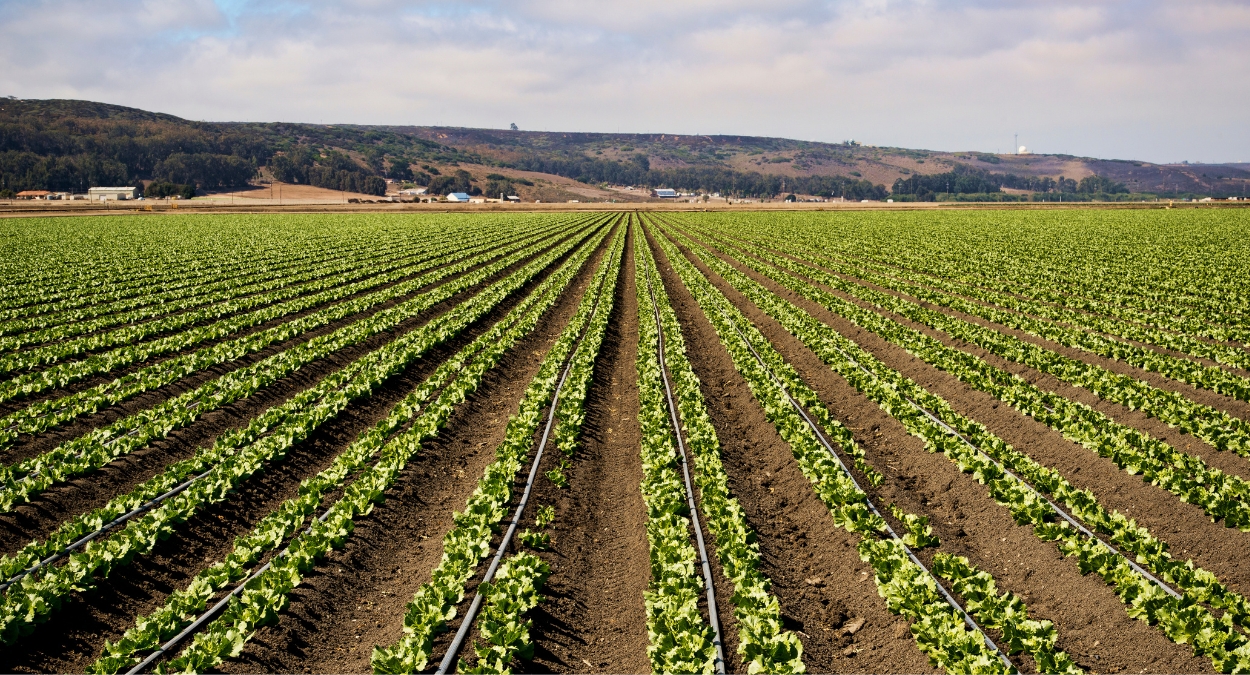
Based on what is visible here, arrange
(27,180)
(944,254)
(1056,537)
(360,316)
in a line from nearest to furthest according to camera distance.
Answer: (1056,537)
(360,316)
(944,254)
(27,180)

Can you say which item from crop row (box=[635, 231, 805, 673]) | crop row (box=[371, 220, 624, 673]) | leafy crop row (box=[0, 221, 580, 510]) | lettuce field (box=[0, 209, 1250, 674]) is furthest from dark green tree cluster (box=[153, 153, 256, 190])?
crop row (box=[635, 231, 805, 673])

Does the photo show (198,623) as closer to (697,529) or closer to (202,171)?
(697,529)

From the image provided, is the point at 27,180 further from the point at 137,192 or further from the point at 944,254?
the point at 944,254

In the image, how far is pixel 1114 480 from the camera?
9.99 metres

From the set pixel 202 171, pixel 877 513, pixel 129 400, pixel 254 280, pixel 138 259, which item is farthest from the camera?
pixel 202 171

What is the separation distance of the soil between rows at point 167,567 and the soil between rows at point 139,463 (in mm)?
1669

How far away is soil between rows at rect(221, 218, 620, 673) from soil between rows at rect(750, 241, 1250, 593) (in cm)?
801

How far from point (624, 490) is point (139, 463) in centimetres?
Result: 699

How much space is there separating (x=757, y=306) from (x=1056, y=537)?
17008 millimetres

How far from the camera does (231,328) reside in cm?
1966

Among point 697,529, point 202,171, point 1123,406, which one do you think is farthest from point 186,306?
point 202,171

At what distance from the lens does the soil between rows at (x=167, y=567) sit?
6.48 meters

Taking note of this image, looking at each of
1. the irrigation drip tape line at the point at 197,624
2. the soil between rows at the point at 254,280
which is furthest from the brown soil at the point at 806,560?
the soil between rows at the point at 254,280

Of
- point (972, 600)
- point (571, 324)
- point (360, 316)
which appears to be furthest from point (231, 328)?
point (972, 600)
